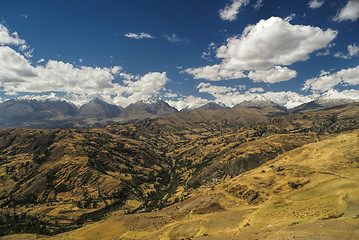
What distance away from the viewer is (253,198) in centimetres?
8862

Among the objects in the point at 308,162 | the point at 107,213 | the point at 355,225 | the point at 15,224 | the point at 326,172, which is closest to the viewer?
the point at 355,225

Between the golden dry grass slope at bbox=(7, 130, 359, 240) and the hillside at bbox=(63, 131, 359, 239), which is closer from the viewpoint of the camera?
the golden dry grass slope at bbox=(7, 130, 359, 240)

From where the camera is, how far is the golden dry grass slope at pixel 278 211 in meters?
49.0

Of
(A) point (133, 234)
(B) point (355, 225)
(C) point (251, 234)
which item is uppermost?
(B) point (355, 225)

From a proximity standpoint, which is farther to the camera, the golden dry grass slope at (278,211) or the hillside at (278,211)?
the hillside at (278,211)

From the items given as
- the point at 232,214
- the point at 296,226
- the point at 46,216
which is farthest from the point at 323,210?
the point at 46,216

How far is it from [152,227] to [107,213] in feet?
408

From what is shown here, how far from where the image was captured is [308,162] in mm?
107562

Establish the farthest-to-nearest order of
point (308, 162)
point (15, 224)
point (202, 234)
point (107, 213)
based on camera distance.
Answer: point (107, 213), point (15, 224), point (308, 162), point (202, 234)

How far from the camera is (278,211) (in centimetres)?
6550

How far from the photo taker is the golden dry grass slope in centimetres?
4900

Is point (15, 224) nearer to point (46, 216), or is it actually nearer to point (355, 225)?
point (46, 216)

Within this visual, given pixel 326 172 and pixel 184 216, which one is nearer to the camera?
pixel 326 172

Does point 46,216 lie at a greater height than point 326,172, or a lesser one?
lesser
